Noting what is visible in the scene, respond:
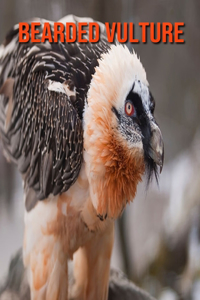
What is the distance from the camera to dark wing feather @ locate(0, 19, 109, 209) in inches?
33.1

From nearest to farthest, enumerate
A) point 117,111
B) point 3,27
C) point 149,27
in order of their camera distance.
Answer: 1. point 117,111
2. point 149,27
3. point 3,27

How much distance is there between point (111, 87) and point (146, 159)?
200mm

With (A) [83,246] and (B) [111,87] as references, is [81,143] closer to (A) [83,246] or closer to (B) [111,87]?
(B) [111,87]

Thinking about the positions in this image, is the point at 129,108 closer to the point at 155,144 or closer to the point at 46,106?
the point at 155,144

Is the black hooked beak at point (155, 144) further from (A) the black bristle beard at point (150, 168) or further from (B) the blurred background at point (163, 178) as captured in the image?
(B) the blurred background at point (163, 178)

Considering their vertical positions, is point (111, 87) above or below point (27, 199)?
above

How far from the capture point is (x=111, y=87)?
822mm

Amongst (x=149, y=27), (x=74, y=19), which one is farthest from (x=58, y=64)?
(x=149, y=27)

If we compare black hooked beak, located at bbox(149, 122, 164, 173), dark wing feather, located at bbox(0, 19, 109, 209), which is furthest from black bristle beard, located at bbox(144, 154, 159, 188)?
dark wing feather, located at bbox(0, 19, 109, 209)

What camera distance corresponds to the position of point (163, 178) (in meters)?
1.00

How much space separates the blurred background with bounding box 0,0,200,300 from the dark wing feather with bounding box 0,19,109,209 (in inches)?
4.3

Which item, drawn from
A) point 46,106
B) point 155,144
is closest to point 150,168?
point 155,144

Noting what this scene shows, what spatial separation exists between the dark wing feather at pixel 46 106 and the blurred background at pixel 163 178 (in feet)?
0.36

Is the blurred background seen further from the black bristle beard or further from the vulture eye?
the vulture eye
